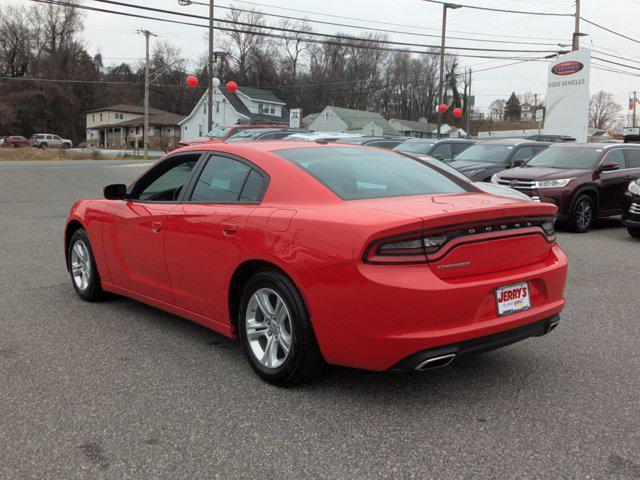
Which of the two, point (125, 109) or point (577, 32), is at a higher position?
point (577, 32)

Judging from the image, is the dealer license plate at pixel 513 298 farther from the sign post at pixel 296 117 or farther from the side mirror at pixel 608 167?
the sign post at pixel 296 117

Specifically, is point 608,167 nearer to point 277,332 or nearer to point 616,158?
point 616,158

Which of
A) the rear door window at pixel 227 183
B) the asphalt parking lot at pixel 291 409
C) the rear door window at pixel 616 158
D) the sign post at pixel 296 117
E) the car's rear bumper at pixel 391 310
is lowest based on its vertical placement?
the asphalt parking lot at pixel 291 409

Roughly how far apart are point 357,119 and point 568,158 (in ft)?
221

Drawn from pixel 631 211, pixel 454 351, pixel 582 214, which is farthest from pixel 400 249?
pixel 582 214

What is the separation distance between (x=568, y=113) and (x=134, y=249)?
101 ft

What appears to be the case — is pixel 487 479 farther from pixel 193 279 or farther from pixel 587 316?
pixel 587 316

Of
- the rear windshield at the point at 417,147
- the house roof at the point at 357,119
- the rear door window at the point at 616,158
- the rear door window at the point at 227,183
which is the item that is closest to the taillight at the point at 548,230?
the rear door window at the point at 227,183

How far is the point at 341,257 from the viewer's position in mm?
3178

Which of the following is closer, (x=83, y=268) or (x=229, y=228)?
(x=229, y=228)

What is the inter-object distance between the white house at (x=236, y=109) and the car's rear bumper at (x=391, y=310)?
65.5m

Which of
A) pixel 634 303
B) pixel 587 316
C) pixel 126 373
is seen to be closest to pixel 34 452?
pixel 126 373

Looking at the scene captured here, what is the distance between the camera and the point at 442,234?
10.6 feet

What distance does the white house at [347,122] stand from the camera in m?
75.0
